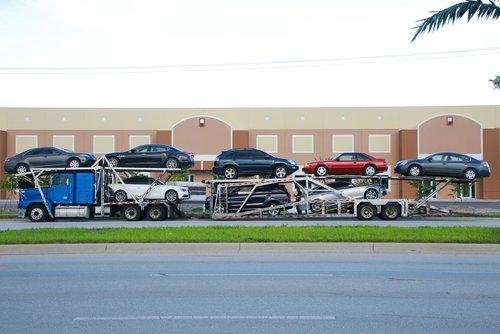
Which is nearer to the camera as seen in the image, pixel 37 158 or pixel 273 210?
pixel 273 210

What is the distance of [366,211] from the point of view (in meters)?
27.2

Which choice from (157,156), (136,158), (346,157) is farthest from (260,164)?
(136,158)

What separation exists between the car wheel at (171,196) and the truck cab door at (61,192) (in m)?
4.22

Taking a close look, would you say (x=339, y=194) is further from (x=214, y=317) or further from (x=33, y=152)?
(x=214, y=317)

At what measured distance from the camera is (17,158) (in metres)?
28.5

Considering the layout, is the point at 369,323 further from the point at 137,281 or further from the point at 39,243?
the point at 39,243

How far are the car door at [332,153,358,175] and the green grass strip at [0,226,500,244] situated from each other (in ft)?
30.3

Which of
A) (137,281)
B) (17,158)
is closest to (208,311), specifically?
→ (137,281)

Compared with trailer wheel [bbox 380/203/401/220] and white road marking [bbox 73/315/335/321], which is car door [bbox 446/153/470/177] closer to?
trailer wheel [bbox 380/203/401/220]

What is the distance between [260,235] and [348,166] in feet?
39.3

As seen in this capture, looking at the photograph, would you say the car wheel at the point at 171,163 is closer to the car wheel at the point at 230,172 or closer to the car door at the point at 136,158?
the car door at the point at 136,158

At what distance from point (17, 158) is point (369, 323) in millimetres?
24173

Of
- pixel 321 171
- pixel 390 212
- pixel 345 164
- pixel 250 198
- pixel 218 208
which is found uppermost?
pixel 345 164

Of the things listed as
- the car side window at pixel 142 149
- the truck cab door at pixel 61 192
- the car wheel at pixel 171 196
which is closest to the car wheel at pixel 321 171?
the car wheel at pixel 171 196
